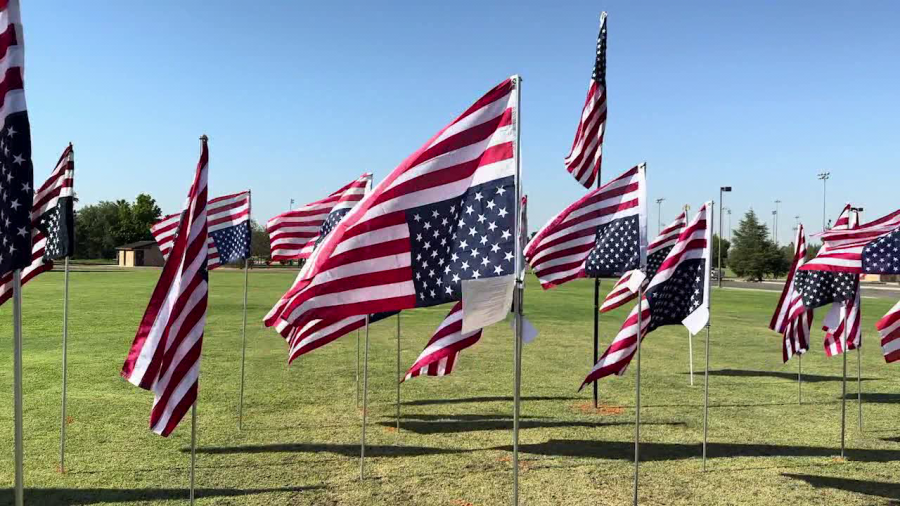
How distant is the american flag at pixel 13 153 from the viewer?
4328 millimetres

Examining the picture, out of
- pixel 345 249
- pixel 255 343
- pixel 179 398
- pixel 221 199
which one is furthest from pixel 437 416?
pixel 255 343

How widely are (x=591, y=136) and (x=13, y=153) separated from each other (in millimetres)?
9610

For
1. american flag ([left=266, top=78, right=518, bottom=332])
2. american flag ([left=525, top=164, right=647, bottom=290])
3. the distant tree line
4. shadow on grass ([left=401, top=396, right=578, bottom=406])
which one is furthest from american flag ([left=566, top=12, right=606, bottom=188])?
the distant tree line

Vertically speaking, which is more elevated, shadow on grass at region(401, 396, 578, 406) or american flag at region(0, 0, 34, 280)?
american flag at region(0, 0, 34, 280)

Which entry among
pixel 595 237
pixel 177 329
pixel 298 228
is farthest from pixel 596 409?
pixel 177 329

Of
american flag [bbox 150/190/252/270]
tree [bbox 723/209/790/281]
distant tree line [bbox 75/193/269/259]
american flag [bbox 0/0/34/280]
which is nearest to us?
american flag [bbox 0/0/34/280]

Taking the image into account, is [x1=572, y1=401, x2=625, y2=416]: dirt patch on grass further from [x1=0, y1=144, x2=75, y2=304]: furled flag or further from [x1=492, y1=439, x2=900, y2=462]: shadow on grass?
[x1=0, y1=144, x2=75, y2=304]: furled flag

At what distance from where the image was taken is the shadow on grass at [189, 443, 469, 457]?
967 cm

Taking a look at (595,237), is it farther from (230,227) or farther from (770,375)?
(770,375)

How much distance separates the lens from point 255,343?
69.9ft

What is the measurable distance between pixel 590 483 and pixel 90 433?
757 cm

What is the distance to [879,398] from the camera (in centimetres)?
1420

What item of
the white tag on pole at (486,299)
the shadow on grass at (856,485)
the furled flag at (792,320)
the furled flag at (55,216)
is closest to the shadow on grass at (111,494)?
the furled flag at (55,216)

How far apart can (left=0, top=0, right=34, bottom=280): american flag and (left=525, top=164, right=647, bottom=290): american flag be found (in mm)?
6324
